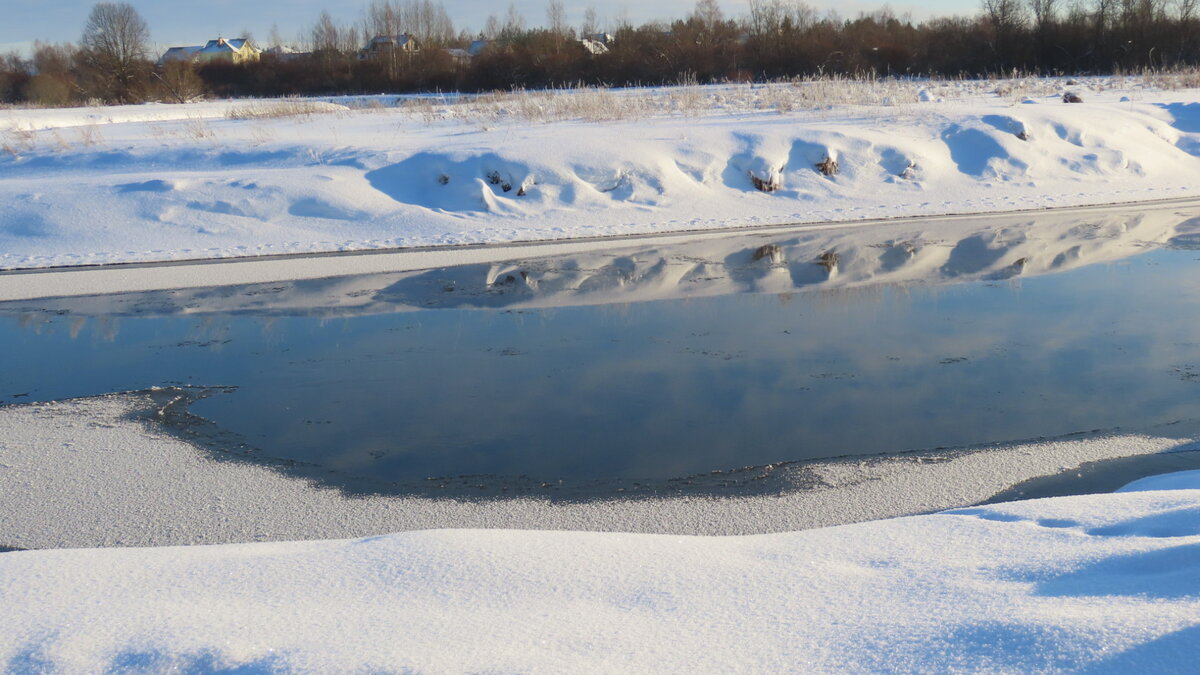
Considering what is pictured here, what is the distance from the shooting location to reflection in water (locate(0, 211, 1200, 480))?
570 cm

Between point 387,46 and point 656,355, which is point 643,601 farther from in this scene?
point 387,46

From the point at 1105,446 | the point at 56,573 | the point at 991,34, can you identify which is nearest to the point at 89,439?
the point at 56,573

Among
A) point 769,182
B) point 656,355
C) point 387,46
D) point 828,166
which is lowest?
point 656,355

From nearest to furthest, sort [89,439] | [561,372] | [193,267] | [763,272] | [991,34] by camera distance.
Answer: [89,439] < [561,372] < [763,272] < [193,267] < [991,34]

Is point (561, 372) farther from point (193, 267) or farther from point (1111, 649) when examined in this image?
point (193, 267)

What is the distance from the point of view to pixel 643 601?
304cm

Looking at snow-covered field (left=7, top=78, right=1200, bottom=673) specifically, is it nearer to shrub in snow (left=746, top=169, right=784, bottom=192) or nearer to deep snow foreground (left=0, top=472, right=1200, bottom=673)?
deep snow foreground (left=0, top=472, right=1200, bottom=673)

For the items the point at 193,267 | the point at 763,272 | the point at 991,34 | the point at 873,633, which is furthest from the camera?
the point at 991,34

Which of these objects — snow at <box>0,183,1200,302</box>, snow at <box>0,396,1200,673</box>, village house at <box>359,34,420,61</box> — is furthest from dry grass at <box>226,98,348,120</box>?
village house at <box>359,34,420,61</box>

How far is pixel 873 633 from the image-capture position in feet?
8.73

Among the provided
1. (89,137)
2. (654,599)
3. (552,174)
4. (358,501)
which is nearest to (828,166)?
(552,174)

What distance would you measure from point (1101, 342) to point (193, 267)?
31.4ft

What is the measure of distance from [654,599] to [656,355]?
445 cm

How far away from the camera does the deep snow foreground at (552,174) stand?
13.4 metres
